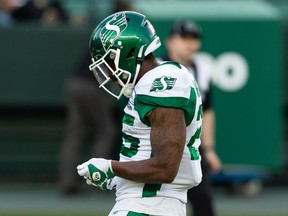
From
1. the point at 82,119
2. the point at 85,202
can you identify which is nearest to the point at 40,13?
the point at 82,119

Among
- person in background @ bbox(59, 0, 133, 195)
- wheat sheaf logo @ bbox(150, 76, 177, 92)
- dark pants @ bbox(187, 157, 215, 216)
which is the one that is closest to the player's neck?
wheat sheaf logo @ bbox(150, 76, 177, 92)

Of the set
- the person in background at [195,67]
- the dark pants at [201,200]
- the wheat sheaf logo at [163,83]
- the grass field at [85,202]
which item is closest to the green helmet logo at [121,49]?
the wheat sheaf logo at [163,83]

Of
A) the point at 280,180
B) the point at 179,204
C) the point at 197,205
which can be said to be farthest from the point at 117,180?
the point at 280,180

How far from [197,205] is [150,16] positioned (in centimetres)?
425

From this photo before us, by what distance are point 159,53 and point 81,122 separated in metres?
1.15

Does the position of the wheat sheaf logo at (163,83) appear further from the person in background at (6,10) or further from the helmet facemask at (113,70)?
the person in background at (6,10)

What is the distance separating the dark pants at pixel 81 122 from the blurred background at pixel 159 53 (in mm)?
174

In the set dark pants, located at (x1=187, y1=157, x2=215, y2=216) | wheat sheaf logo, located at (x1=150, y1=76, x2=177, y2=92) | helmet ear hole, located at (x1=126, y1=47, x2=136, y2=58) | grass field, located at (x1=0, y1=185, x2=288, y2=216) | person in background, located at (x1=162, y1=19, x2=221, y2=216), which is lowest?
grass field, located at (x1=0, y1=185, x2=288, y2=216)

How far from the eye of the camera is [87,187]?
11.3m

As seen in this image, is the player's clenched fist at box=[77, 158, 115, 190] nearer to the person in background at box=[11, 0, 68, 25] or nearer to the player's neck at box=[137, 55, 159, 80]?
the player's neck at box=[137, 55, 159, 80]

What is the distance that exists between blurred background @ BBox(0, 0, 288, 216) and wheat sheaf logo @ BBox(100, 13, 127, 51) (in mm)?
5581

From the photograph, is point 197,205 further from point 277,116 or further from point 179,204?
point 277,116

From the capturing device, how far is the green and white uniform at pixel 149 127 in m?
4.82

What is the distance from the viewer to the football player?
478 centimetres
